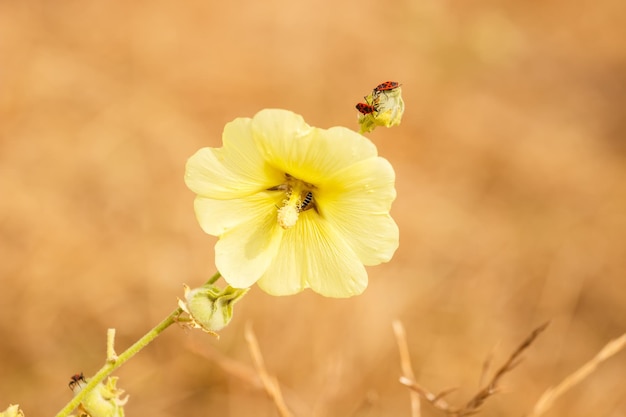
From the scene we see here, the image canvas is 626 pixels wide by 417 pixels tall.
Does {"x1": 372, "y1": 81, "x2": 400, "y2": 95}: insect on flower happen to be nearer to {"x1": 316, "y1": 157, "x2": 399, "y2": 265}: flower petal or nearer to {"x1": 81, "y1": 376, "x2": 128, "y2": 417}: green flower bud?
{"x1": 316, "y1": 157, "x2": 399, "y2": 265}: flower petal

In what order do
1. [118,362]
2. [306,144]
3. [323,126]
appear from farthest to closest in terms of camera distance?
1. [323,126]
2. [306,144]
3. [118,362]

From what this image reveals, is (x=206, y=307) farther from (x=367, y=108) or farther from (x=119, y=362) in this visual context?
(x=367, y=108)

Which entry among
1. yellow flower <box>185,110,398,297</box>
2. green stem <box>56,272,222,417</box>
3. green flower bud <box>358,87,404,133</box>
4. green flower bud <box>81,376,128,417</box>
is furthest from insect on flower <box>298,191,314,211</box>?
green flower bud <box>81,376,128,417</box>

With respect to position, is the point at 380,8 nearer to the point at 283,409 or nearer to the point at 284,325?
the point at 284,325

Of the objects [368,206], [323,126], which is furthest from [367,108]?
[323,126]

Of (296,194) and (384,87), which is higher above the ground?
(384,87)

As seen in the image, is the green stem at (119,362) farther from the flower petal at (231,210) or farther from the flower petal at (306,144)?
the flower petal at (306,144)
